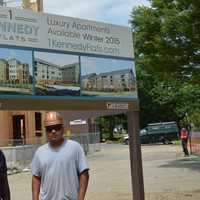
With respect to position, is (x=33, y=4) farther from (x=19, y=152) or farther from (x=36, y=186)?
(x=36, y=186)

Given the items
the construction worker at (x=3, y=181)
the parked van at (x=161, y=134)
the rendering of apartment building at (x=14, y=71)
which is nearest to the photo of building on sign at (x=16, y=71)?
the rendering of apartment building at (x=14, y=71)

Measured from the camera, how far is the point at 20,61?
356 inches

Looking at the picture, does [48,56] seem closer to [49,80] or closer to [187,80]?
[49,80]

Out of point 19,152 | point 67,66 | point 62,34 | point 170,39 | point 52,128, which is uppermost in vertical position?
point 170,39

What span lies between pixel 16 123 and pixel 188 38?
30.4m

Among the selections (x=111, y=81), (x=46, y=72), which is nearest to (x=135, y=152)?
(x=111, y=81)

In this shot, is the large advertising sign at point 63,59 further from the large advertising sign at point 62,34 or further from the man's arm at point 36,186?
the man's arm at point 36,186

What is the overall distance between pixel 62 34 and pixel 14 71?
1.22 metres

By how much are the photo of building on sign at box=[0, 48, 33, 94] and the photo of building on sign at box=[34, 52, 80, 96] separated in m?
0.14

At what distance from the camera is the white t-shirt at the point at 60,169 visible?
5.86m

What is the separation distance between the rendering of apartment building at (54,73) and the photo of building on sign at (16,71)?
158mm

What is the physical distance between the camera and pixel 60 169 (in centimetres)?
586

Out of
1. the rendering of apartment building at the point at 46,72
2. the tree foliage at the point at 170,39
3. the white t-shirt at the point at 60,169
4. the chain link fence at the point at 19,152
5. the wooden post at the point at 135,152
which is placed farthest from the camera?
the chain link fence at the point at 19,152

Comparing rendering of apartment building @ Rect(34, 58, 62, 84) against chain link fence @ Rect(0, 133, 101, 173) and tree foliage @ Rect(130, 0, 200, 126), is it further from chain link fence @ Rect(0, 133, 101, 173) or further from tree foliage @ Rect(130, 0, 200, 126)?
chain link fence @ Rect(0, 133, 101, 173)
